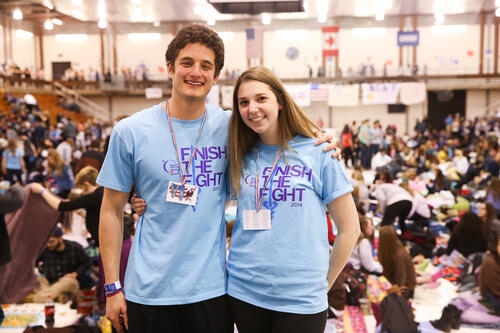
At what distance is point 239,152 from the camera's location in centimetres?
187

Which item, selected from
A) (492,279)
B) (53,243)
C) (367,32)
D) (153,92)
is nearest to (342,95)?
(367,32)

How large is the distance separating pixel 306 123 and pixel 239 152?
30cm

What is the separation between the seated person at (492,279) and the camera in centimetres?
456

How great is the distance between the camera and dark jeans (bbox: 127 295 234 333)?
5.85 feet

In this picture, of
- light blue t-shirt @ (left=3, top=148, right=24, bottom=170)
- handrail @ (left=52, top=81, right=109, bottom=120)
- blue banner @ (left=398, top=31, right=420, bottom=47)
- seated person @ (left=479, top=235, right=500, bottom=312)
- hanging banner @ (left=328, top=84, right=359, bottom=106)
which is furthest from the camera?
handrail @ (left=52, top=81, right=109, bottom=120)

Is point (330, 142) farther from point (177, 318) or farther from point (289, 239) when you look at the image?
point (177, 318)

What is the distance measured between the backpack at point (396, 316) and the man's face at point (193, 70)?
9.75ft

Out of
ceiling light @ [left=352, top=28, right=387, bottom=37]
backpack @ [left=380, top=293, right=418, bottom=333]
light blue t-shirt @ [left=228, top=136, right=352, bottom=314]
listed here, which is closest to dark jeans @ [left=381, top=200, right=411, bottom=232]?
backpack @ [left=380, top=293, right=418, bottom=333]

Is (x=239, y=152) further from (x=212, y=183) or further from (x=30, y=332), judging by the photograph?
(x=30, y=332)

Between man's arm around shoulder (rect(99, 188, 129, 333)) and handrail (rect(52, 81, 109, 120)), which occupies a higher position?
handrail (rect(52, 81, 109, 120))

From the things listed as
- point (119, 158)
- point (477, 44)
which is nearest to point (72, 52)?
point (477, 44)

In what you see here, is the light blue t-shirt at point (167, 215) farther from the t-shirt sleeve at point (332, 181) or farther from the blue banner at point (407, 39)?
the blue banner at point (407, 39)

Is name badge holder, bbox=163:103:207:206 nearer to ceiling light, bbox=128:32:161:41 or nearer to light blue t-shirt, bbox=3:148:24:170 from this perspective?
light blue t-shirt, bbox=3:148:24:170

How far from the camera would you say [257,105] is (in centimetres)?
180
